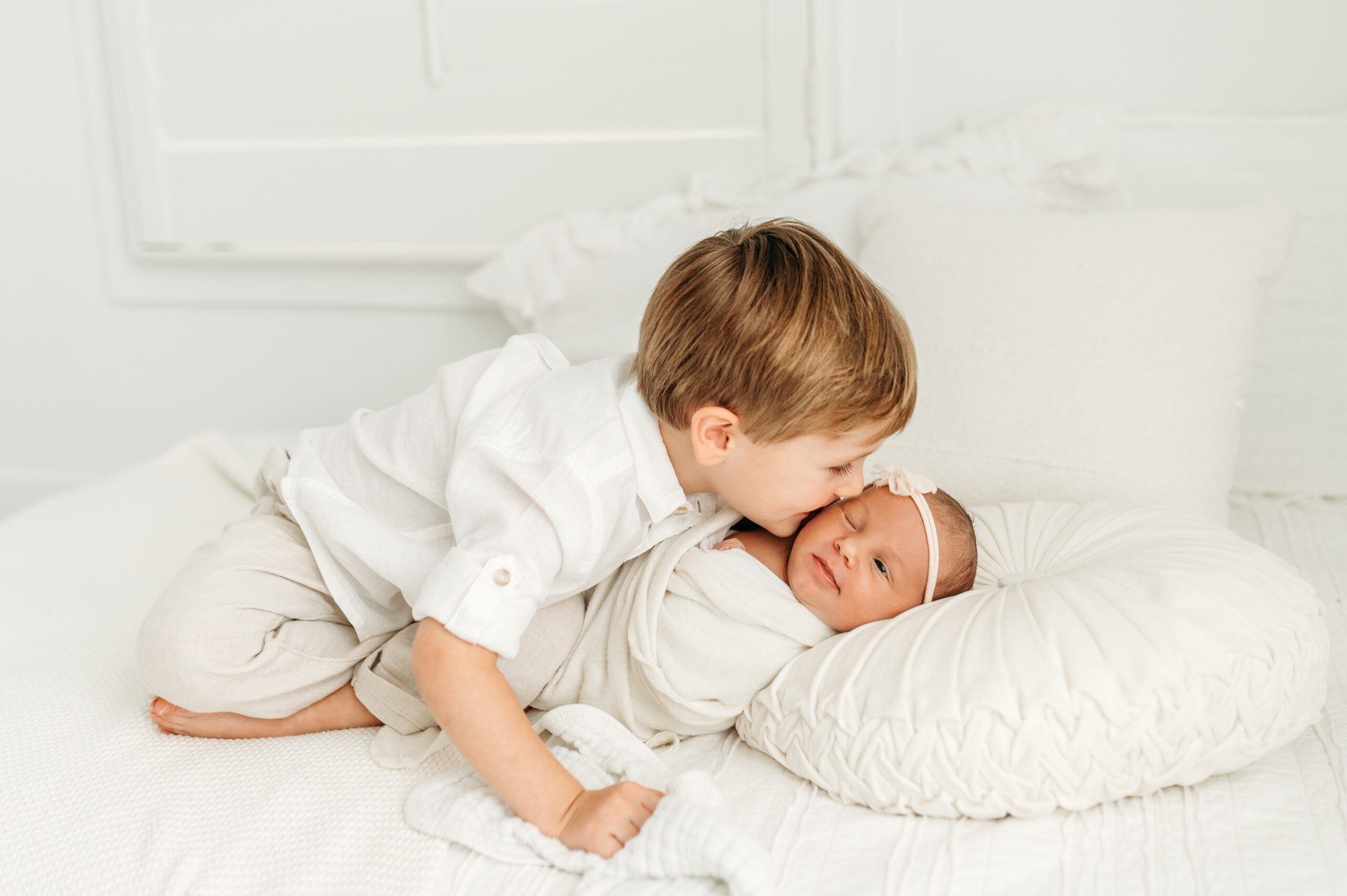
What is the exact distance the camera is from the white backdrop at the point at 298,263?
1.46 metres

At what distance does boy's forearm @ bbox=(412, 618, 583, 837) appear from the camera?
0.81m

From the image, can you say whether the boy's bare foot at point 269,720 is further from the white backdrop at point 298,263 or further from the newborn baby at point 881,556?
the white backdrop at point 298,263

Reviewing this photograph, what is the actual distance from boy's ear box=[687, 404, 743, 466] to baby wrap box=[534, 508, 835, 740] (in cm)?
12

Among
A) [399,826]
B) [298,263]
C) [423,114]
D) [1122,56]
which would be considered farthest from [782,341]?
[298,263]

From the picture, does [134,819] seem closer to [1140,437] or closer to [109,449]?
[1140,437]

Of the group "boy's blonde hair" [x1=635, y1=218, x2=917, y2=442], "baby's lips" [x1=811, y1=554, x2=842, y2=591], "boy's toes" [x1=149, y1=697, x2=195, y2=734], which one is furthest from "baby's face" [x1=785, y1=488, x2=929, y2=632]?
"boy's toes" [x1=149, y1=697, x2=195, y2=734]

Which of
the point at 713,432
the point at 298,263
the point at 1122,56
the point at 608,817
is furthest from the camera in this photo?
the point at 298,263

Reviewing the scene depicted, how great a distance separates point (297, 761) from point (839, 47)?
122 centimetres

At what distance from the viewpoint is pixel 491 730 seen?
806 mm

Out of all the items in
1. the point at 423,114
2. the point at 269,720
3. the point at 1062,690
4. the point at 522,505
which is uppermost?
the point at 423,114

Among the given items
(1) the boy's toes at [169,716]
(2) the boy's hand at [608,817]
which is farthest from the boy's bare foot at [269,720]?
(2) the boy's hand at [608,817]

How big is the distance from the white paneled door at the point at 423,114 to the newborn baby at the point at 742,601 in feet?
2.72

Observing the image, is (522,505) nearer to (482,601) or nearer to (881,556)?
(482,601)

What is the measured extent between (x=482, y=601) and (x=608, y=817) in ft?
0.60
